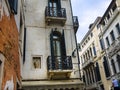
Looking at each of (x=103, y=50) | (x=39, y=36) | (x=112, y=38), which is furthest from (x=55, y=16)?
(x=103, y=50)

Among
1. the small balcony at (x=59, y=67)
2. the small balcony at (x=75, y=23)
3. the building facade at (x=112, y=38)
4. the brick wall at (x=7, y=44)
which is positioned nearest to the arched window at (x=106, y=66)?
the building facade at (x=112, y=38)

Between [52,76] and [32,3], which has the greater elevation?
[32,3]

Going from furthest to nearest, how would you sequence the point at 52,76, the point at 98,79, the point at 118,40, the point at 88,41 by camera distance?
the point at 88,41
the point at 98,79
the point at 118,40
the point at 52,76

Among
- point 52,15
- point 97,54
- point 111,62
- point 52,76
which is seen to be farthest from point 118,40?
point 52,76

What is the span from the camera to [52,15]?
1212 centimetres

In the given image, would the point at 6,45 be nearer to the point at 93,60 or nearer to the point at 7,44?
Result: the point at 7,44

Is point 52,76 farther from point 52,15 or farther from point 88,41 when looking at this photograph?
point 88,41

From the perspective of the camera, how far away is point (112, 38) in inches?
819

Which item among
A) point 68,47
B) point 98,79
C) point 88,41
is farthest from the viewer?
point 88,41

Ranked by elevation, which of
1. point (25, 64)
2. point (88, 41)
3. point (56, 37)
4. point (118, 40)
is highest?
point (88, 41)

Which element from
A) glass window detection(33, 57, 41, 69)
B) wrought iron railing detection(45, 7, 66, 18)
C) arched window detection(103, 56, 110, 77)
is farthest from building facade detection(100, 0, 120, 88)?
glass window detection(33, 57, 41, 69)

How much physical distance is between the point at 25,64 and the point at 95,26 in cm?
1856

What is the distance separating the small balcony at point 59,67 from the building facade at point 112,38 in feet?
32.7

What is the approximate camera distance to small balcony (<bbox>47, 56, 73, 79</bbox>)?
1035cm
